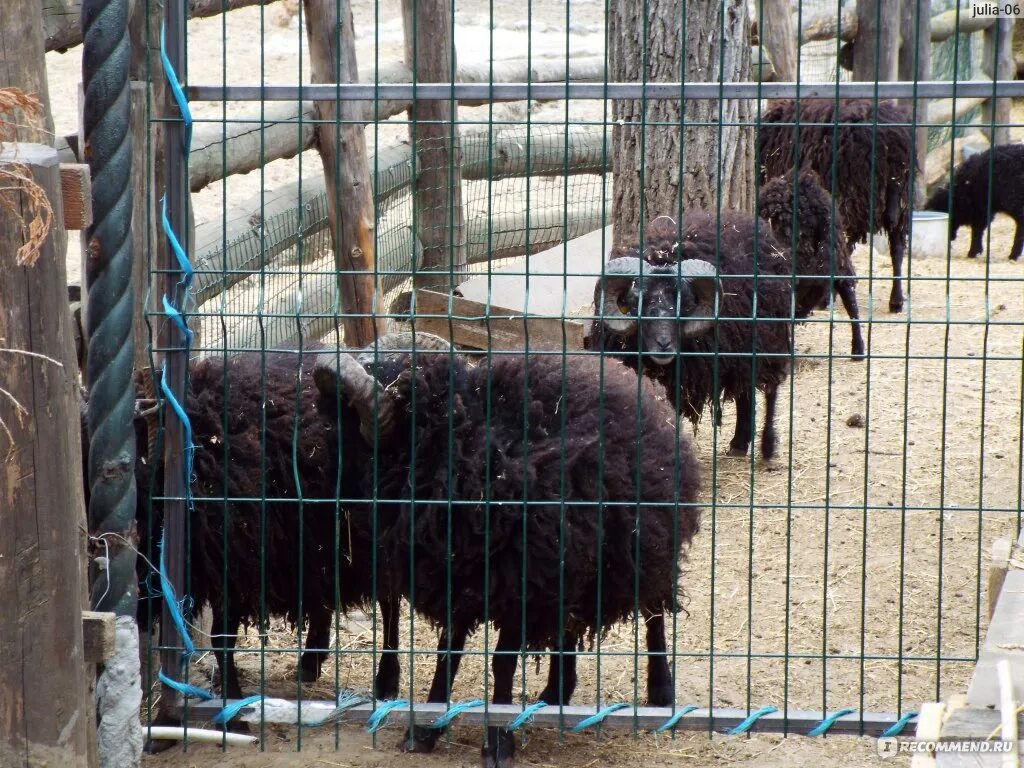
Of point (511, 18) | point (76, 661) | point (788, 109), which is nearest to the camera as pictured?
point (76, 661)

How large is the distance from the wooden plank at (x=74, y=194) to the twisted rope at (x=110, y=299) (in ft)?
2.06

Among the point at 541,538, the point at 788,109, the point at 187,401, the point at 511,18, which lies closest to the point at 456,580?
the point at 541,538

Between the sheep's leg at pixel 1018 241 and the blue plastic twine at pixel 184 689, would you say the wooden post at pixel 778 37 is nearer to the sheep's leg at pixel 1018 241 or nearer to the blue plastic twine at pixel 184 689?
the sheep's leg at pixel 1018 241

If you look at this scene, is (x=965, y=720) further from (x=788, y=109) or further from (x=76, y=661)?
(x=788, y=109)

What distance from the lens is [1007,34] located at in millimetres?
18734

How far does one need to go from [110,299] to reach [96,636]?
1.15 m

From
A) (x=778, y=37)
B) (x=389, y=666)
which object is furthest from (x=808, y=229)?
(x=389, y=666)

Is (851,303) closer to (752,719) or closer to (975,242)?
(975,242)

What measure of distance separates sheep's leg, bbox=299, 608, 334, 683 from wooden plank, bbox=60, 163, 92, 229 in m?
2.41

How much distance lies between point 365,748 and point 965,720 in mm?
2526

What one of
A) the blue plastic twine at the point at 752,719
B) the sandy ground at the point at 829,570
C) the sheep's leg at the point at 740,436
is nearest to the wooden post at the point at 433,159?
the sandy ground at the point at 829,570

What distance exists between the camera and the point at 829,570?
6.70 meters

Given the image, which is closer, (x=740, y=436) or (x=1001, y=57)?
(x=740, y=436)

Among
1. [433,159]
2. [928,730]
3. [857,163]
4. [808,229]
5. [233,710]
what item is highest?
[433,159]
